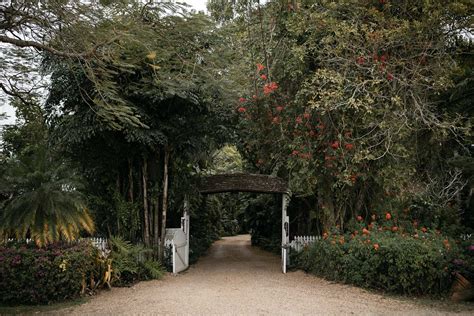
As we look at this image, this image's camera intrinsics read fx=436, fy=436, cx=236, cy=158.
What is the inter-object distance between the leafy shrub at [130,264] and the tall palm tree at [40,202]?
5.04 ft

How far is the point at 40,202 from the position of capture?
7.66m

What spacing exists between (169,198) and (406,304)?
6314 mm

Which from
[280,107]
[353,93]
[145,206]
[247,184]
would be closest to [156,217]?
[145,206]

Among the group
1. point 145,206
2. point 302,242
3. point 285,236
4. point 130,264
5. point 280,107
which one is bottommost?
→ point 130,264

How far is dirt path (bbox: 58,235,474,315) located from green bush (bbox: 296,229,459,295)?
1.30ft

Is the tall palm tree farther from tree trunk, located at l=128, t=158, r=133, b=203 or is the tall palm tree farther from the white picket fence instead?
the white picket fence

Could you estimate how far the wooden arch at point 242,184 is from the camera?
12828 mm

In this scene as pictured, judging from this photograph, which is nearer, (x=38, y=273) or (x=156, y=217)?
(x=38, y=273)

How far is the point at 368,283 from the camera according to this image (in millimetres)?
8977

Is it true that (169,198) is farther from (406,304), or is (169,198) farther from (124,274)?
(406,304)

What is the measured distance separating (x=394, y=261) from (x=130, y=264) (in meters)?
5.61

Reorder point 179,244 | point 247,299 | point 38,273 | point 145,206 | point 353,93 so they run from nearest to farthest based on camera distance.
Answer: point 38,273
point 247,299
point 353,93
point 145,206
point 179,244

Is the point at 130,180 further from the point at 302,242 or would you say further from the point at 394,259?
the point at 394,259

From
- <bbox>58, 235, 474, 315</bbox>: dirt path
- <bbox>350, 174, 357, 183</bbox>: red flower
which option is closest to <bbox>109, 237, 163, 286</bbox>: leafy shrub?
<bbox>58, 235, 474, 315</bbox>: dirt path
